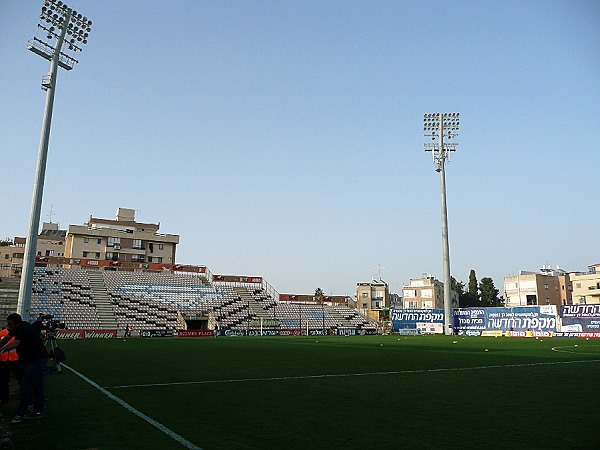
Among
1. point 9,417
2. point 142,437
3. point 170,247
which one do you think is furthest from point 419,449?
point 170,247

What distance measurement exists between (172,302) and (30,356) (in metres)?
53.1

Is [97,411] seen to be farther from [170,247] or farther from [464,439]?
[170,247]

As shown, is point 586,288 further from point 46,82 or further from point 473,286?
point 46,82

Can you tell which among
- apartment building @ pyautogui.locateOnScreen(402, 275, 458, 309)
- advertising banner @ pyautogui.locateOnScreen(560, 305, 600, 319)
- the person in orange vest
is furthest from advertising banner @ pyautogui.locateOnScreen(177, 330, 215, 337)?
apartment building @ pyautogui.locateOnScreen(402, 275, 458, 309)

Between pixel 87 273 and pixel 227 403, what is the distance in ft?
194

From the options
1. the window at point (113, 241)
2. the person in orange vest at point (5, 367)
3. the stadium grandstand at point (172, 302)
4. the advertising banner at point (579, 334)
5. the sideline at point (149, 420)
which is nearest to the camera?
the sideline at point (149, 420)

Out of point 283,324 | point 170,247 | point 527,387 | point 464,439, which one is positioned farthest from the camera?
point 170,247

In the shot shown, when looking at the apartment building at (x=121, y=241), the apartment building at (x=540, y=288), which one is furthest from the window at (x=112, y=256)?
the apartment building at (x=540, y=288)

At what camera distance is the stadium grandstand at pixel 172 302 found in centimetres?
5350

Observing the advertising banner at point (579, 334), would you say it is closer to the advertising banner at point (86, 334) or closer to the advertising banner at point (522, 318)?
the advertising banner at point (522, 318)

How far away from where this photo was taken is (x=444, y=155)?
57.0 metres

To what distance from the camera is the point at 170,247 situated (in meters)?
89.5

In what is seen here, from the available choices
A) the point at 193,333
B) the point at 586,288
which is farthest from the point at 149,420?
the point at 586,288

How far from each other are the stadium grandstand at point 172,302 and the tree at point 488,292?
160 ft
